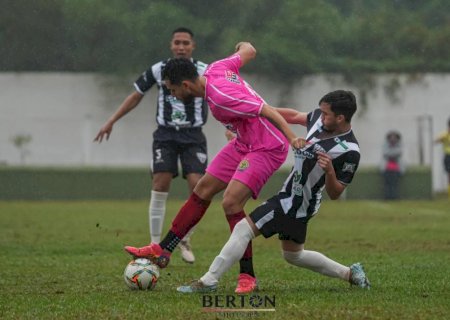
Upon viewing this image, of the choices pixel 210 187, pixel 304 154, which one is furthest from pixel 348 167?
pixel 210 187

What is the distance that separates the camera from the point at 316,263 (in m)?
7.19

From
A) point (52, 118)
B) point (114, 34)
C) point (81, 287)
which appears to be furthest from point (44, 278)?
point (52, 118)

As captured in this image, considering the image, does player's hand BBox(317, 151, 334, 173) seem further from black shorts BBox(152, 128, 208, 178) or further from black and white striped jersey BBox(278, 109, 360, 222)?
black shorts BBox(152, 128, 208, 178)

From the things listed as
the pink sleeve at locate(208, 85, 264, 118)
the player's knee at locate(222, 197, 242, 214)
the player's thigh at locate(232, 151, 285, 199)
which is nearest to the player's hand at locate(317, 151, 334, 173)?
the pink sleeve at locate(208, 85, 264, 118)

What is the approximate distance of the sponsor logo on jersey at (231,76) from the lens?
24.2 ft

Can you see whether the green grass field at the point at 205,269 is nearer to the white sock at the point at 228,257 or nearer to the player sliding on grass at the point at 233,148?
the white sock at the point at 228,257

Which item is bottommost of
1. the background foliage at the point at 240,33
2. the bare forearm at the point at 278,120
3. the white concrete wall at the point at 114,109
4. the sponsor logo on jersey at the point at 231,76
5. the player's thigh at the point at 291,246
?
the player's thigh at the point at 291,246

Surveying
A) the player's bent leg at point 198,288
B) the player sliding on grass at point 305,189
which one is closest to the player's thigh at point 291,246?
the player sliding on grass at point 305,189

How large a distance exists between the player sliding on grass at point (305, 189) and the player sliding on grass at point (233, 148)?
0.15m

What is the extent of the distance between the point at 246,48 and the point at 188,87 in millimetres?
1011

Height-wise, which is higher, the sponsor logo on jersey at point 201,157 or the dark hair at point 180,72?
the dark hair at point 180,72

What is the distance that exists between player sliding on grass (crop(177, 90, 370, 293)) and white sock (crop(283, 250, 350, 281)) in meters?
0.02

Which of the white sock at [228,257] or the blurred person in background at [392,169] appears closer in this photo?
the white sock at [228,257]

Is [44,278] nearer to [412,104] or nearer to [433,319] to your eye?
[433,319]
